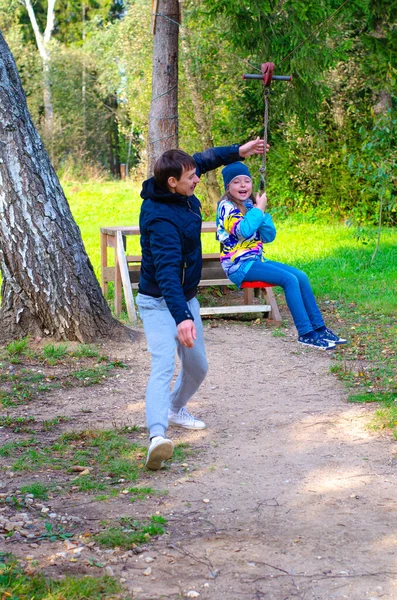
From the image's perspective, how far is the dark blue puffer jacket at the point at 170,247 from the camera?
180 inches

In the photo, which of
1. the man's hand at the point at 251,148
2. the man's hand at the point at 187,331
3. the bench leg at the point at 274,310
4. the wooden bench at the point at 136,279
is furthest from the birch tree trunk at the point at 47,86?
the man's hand at the point at 187,331

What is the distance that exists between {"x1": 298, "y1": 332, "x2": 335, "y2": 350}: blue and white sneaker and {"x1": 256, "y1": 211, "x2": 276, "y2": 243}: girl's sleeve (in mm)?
839

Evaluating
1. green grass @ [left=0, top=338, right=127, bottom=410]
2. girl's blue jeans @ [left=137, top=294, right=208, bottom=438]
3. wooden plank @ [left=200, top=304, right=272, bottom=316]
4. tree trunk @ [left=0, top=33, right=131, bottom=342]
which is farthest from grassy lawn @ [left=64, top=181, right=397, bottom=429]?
tree trunk @ [left=0, top=33, right=131, bottom=342]

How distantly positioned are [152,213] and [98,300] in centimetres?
345

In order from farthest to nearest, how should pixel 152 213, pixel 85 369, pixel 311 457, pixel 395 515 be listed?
pixel 85 369 → pixel 311 457 → pixel 152 213 → pixel 395 515

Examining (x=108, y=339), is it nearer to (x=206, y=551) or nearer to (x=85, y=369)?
(x=85, y=369)

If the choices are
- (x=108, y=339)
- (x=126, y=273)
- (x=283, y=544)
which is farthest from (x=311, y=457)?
(x=126, y=273)

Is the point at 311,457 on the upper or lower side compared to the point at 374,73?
lower

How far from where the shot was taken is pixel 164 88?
10.1 metres

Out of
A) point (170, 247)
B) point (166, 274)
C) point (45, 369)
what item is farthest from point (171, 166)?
point (45, 369)

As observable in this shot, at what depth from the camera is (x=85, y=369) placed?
7.34 m

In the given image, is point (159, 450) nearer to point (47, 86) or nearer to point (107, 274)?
point (107, 274)

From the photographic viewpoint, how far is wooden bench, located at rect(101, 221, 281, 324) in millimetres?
9117

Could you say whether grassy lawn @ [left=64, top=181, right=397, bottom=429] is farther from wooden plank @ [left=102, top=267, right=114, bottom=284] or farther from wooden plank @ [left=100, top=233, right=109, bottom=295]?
wooden plank @ [left=102, top=267, right=114, bottom=284]
